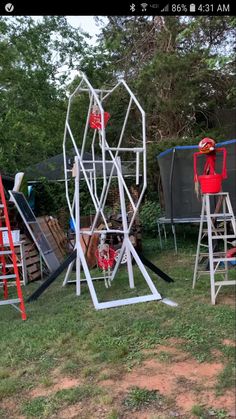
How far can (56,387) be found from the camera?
110 inches

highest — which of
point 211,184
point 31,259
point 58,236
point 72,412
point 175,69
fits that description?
point 175,69

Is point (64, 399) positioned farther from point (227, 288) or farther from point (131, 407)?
point (227, 288)

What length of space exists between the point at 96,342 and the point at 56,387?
24.7 inches

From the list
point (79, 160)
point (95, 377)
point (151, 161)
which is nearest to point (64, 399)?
point (95, 377)

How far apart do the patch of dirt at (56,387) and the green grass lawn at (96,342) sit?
3 centimetres

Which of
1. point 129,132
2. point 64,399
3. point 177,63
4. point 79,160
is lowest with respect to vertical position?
point 64,399

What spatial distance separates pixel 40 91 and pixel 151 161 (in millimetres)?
3835

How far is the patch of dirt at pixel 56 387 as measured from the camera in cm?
275

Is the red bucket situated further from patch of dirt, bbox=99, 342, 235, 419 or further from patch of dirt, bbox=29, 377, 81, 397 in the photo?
patch of dirt, bbox=29, 377, 81, 397

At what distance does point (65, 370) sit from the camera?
2.99 meters
